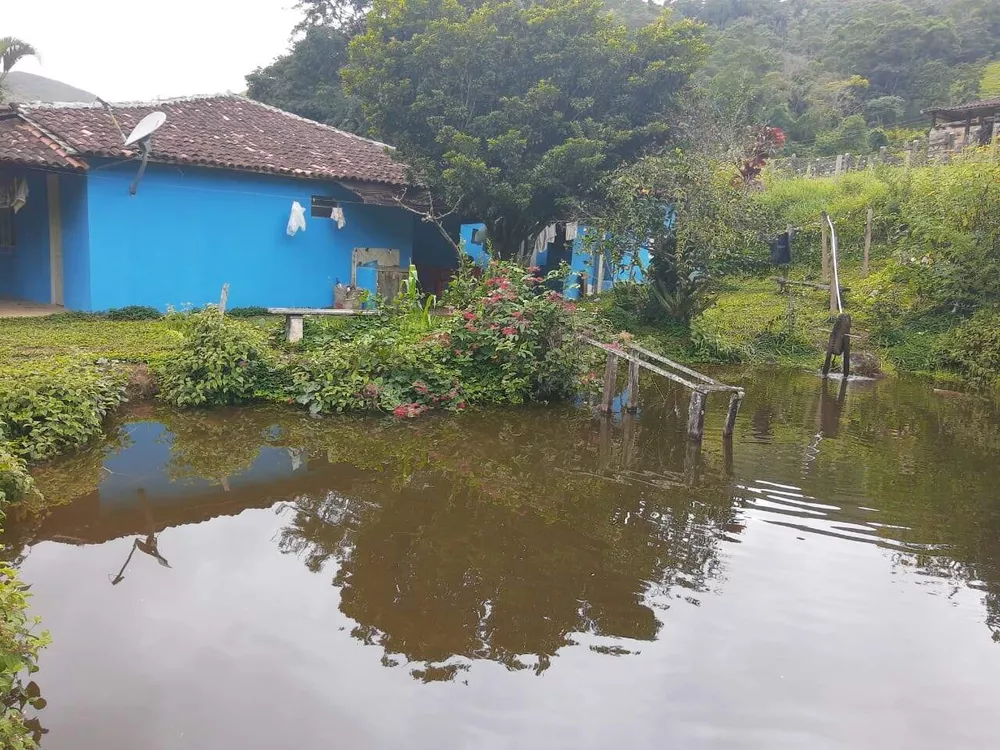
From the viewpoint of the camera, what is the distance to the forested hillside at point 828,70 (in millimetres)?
26797

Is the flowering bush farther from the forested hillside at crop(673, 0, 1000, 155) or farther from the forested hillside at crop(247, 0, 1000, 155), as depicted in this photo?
the forested hillside at crop(673, 0, 1000, 155)

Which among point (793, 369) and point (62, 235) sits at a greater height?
point (62, 235)

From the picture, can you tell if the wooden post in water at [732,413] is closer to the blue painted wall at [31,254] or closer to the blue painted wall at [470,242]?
the blue painted wall at [470,242]

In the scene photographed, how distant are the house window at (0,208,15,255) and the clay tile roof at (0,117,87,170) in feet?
8.70

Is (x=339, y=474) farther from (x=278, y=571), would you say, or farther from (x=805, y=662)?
(x=805, y=662)

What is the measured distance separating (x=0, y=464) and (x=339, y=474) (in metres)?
2.86

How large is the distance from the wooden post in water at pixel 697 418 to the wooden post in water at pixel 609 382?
4.49 feet

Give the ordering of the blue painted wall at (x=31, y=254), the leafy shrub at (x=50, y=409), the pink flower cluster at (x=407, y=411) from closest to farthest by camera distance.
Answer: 1. the leafy shrub at (x=50, y=409)
2. the pink flower cluster at (x=407, y=411)
3. the blue painted wall at (x=31, y=254)

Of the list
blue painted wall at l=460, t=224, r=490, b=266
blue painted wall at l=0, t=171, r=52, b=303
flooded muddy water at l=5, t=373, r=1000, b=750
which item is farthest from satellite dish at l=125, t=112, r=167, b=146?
blue painted wall at l=460, t=224, r=490, b=266

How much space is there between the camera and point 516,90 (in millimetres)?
15250

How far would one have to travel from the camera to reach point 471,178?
48.3 ft

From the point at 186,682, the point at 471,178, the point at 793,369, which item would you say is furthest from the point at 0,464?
the point at 793,369

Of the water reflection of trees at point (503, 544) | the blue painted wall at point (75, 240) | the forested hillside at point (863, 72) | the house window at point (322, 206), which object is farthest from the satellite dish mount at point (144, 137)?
the forested hillside at point (863, 72)

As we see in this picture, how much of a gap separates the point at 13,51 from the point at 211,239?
9.01 metres
